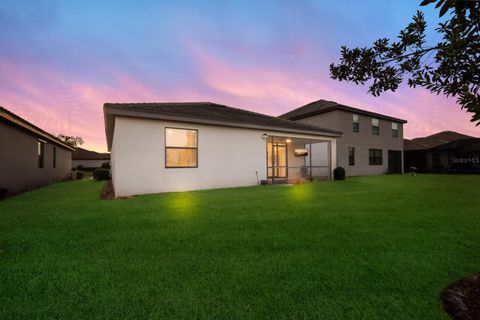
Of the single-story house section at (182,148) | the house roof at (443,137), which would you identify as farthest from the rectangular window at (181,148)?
the house roof at (443,137)

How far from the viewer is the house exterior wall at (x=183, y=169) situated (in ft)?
30.2

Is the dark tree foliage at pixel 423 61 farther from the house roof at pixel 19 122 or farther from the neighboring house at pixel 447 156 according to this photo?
the neighboring house at pixel 447 156

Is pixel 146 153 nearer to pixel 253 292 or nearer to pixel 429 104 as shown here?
pixel 253 292

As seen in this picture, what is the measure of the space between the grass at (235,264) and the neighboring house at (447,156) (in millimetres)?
25962

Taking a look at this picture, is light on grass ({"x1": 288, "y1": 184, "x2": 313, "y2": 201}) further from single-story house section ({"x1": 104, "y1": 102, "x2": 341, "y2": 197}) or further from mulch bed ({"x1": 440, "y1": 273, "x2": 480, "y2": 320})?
mulch bed ({"x1": 440, "y1": 273, "x2": 480, "y2": 320})

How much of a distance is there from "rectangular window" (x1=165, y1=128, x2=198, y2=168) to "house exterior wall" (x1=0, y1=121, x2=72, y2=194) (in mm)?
6644

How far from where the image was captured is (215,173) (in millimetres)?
11297

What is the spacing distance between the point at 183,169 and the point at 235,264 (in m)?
7.87

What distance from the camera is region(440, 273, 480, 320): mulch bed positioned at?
203cm

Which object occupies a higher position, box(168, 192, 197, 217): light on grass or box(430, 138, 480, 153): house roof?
box(430, 138, 480, 153): house roof

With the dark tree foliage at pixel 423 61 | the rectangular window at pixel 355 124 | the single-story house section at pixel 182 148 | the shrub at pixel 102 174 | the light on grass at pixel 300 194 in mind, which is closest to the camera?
the dark tree foliage at pixel 423 61

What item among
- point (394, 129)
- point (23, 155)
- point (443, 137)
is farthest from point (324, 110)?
point (443, 137)

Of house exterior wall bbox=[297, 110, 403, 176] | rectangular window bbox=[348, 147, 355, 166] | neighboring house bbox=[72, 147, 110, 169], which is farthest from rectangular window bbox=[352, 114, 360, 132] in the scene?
neighboring house bbox=[72, 147, 110, 169]

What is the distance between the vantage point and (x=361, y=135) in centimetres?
2162
